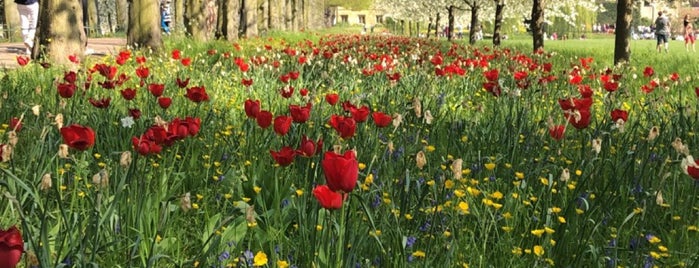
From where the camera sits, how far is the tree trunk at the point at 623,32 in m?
13.8

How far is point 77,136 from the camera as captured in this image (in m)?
2.18

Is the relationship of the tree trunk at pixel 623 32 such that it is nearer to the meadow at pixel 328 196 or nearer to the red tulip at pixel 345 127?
the meadow at pixel 328 196

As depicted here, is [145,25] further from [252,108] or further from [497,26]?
[497,26]

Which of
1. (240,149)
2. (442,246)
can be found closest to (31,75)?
(240,149)

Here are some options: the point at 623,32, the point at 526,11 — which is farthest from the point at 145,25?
the point at 526,11

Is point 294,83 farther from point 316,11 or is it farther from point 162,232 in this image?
point 316,11

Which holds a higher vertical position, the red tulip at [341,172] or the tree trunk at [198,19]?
the tree trunk at [198,19]

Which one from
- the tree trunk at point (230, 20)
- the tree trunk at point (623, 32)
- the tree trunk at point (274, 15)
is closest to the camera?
the tree trunk at point (623, 32)

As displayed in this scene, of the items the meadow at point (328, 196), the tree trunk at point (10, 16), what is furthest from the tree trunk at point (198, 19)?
the meadow at point (328, 196)

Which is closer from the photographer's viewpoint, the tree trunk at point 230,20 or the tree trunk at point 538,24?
the tree trunk at point 230,20

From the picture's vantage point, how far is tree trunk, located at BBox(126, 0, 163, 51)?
11.8 meters

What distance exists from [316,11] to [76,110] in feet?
179

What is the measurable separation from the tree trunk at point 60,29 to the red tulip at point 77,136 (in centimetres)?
730

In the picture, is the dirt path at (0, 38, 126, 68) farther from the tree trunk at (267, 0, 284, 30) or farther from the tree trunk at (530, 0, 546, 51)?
the tree trunk at (267, 0, 284, 30)
